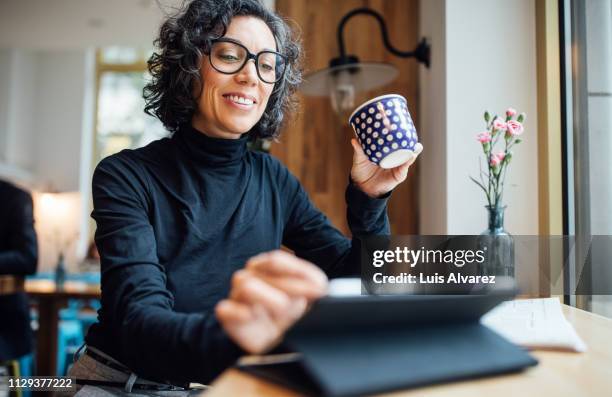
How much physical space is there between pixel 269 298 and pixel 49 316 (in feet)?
9.14

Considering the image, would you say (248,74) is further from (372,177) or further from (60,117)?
(60,117)

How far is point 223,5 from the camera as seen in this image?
1.04 m

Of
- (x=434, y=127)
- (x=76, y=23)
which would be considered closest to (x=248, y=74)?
(x=434, y=127)

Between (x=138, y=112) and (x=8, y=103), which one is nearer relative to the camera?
(x=8, y=103)

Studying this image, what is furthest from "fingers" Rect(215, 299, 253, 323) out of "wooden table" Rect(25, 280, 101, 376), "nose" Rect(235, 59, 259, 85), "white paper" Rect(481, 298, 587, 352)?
"wooden table" Rect(25, 280, 101, 376)

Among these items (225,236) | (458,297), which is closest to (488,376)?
(458,297)

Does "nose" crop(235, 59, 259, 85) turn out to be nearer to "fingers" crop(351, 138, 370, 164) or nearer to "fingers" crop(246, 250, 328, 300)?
"fingers" crop(351, 138, 370, 164)

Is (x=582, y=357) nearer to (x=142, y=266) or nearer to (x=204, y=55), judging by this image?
→ (x=142, y=266)

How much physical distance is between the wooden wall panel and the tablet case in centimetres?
190

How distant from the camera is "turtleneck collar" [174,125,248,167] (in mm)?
1011

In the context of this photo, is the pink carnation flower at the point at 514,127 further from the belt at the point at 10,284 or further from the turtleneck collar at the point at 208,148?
the belt at the point at 10,284

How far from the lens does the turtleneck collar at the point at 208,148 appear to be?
1.01 meters

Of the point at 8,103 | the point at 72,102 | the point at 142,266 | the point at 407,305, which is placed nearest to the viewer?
the point at 407,305

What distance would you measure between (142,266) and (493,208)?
895 mm
